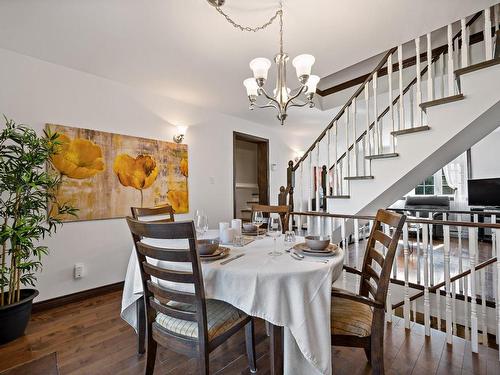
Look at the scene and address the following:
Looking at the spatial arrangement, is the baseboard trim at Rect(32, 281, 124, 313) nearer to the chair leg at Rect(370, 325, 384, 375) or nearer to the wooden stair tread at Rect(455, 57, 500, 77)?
the chair leg at Rect(370, 325, 384, 375)

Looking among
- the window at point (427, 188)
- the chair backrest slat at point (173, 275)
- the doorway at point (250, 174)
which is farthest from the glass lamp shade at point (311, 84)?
the window at point (427, 188)

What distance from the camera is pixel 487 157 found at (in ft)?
19.8

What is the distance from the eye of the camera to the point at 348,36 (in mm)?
2121

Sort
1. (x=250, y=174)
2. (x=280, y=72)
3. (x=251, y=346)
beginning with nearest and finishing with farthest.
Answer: (x=251, y=346) → (x=280, y=72) → (x=250, y=174)

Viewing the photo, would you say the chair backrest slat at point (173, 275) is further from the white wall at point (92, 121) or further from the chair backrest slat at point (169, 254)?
the white wall at point (92, 121)

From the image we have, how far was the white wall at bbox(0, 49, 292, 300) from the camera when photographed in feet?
7.75

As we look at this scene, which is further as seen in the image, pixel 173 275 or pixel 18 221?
pixel 18 221

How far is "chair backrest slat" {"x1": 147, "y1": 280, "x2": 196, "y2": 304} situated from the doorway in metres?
3.68

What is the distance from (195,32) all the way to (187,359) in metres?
2.47

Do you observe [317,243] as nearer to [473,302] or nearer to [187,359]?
[187,359]

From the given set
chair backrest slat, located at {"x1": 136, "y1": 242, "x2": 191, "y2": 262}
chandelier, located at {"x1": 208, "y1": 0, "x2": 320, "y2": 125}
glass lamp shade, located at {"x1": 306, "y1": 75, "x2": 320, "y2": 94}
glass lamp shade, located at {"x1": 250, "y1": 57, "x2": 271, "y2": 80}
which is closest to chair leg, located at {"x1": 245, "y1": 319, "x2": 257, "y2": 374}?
chair backrest slat, located at {"x1": 136, "y1": 242, "x2": 191, "y2": 262}

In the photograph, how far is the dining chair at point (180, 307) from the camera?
1.05 meters

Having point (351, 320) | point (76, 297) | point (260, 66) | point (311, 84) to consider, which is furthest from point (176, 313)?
point (76, 297)

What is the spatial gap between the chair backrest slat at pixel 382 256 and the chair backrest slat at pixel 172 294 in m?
0.89
